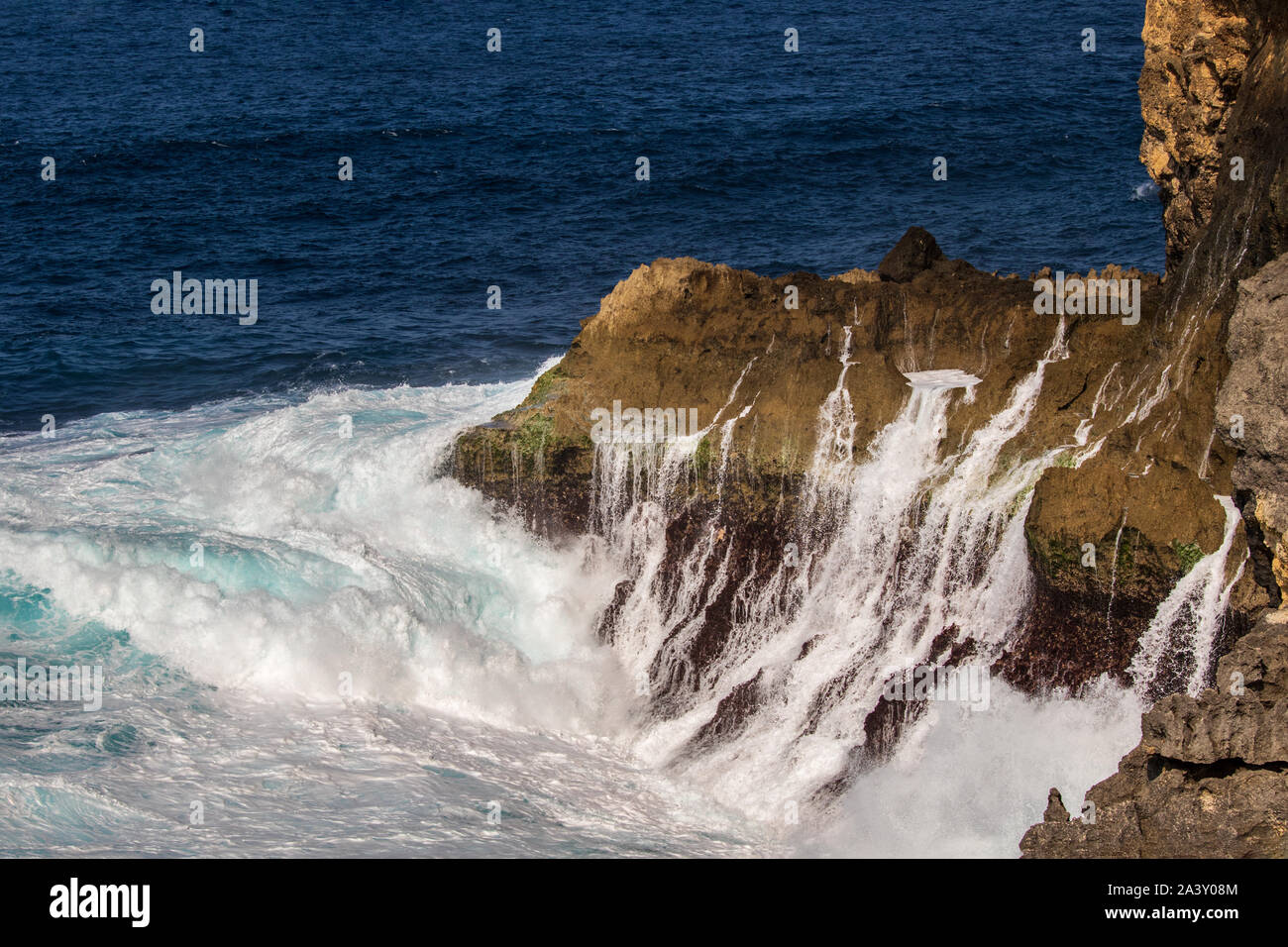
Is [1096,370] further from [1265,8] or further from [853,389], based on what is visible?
[1265,8]


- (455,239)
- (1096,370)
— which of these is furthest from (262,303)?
(1096,370)

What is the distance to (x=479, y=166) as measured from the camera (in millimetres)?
43781

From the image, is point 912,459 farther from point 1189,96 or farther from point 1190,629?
point 1189,96

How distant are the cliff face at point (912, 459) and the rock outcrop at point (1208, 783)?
3.01 m

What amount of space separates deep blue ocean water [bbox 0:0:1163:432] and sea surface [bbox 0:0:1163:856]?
0.51 ft

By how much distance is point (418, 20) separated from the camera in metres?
58.1

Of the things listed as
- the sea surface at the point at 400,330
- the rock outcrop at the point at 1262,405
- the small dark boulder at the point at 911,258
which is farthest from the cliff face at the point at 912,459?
the rock outcrop at the point at 1262,405

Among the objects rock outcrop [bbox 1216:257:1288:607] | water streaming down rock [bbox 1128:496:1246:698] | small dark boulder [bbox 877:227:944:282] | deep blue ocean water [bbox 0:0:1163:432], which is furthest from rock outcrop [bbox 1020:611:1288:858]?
deep blue ocean water [bbox 0:0:1163:432]

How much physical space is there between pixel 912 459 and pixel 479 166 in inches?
1077

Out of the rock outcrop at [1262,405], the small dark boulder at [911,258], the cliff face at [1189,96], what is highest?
the cliff face at [1189,96]

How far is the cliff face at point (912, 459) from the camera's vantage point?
1709 centimetres

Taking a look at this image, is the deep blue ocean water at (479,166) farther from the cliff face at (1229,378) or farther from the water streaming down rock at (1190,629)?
the water streaming down rock at (1190,629)

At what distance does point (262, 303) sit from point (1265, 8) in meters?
24.9

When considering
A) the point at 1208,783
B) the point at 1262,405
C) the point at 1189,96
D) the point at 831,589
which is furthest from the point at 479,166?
the point at 1208,783
